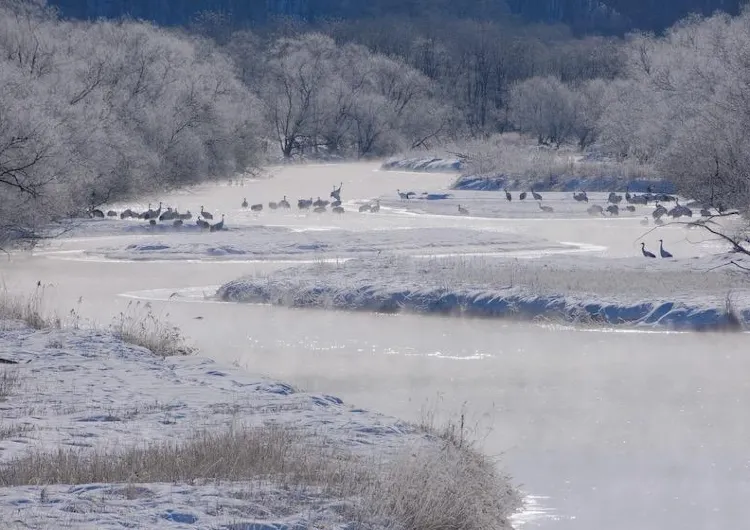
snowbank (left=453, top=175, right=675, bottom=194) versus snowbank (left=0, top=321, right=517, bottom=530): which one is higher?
snowbank (left=453, top=175, right=675, bottom=194)

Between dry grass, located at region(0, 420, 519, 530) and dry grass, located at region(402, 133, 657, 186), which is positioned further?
dry grass, located at region(402, 133, 657, 186)

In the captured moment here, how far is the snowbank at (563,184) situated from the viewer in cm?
4942

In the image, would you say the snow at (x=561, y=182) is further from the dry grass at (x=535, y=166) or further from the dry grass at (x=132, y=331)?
the dry grass at (x=132, y=331)

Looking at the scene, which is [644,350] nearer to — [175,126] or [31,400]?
[31,400]

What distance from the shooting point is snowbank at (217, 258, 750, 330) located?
19.7 meters

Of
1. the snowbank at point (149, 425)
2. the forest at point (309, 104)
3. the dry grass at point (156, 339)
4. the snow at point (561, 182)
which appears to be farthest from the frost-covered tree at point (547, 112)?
the snowbank at point (149, 425)

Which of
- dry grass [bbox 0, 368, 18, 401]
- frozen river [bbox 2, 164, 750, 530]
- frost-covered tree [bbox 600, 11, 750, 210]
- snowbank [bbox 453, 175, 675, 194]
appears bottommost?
frozen river [bbox 2, 164, 750, 530]

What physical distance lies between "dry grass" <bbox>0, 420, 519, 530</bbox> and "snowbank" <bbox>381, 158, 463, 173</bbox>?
57.2m

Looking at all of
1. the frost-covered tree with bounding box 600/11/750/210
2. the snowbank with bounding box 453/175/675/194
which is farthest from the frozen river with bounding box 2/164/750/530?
the snowbank with bounding box 453/175/675/194

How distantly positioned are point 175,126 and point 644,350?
35.5 metres

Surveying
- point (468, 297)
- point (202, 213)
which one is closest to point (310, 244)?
point (202, 213)

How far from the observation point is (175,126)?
50.2m

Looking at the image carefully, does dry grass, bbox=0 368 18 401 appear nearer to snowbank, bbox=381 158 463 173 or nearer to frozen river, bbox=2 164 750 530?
frozen river, bbox=2 164 750 530

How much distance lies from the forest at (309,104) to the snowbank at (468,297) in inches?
206
